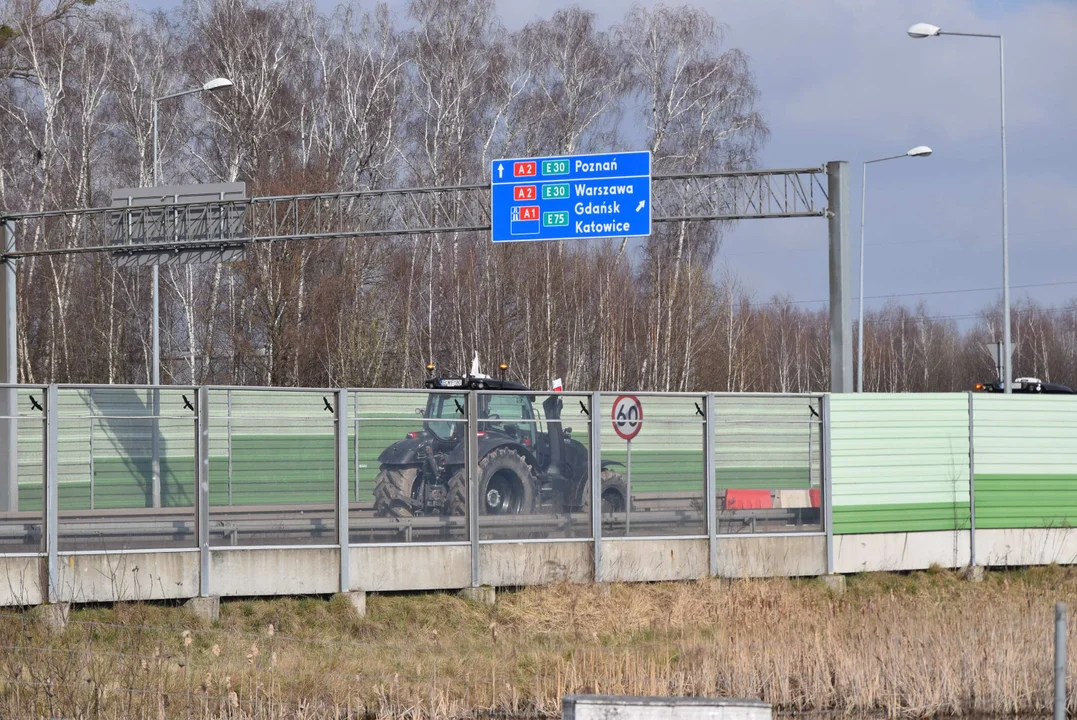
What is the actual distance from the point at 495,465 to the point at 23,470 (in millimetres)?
5526

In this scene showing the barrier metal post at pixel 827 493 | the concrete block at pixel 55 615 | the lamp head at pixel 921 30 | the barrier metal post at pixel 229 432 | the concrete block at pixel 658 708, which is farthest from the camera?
the lamp head at pixel 921 30

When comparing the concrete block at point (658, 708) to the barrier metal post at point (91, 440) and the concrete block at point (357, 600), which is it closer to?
the concrete block at point (357, 600)

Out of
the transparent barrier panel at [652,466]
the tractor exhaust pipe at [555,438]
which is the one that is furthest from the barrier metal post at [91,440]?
the transparent barrier panel at [652,466]

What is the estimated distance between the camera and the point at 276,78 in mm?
40969

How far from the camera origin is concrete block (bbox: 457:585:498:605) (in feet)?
53.2

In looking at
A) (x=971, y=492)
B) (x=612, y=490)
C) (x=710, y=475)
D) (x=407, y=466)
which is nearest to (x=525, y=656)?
(x=407, y=466)

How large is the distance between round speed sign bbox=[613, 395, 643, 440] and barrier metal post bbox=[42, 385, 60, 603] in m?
6.81

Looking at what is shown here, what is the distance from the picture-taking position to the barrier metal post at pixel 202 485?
48.8 ft

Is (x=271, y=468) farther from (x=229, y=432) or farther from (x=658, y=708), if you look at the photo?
(x=658, y=708)

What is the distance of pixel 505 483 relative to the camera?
17.0 m

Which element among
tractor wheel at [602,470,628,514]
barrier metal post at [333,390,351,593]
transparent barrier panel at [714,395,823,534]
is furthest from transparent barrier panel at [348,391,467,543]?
transparent barrier panel at [714,395,823,534]

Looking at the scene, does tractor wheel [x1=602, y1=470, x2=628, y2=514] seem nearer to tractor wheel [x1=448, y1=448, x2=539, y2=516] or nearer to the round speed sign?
the round speed sign

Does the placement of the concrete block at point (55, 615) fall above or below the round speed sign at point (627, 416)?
below

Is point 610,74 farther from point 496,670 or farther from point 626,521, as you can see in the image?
point 496,670
